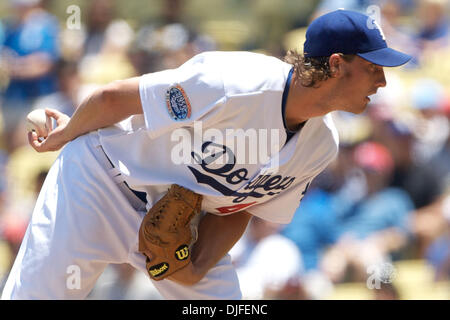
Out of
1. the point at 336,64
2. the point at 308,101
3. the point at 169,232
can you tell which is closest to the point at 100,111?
the point at 169,232

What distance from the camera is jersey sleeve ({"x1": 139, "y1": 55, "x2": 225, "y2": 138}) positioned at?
268cm

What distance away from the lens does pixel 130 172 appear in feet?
9.52

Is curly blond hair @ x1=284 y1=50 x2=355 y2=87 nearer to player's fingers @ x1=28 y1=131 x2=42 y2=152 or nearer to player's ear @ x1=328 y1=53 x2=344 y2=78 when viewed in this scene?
player's ear @ x1=328 y1=53 x2=344 y2=78

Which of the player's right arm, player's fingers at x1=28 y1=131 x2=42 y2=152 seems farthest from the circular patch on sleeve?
player's fingers at x1=28 y1=131 x2=42 y2=152

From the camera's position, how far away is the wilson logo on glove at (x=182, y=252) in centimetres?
297

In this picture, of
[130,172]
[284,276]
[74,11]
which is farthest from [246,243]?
[74,11]

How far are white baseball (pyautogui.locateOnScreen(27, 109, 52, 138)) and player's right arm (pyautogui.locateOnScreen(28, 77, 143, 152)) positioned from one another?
0.05 meters

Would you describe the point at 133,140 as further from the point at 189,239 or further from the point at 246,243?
the point at 246,243

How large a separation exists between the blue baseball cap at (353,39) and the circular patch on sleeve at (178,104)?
0.52 m

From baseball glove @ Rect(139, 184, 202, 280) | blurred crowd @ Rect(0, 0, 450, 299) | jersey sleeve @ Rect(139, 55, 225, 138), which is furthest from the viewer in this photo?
blurred crowd @ Rect(0, 0, 450, 299)

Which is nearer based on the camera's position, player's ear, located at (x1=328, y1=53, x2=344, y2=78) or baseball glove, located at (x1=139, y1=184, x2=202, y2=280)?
player's ear, located at (x1=328, y1=53, x2=344, y2=78)

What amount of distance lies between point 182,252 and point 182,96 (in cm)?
67

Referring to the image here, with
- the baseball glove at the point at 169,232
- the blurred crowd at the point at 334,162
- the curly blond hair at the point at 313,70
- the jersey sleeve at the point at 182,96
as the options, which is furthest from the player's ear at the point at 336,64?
the blurred crowd at the point at 334,162

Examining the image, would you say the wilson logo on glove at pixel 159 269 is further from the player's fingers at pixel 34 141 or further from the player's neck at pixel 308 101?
the player's neck at pixel 308 101
